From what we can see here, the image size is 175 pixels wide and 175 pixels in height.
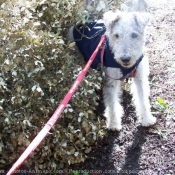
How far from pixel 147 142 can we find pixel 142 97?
586 millimetres

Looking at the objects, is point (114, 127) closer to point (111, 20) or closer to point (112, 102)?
point (112, 102)

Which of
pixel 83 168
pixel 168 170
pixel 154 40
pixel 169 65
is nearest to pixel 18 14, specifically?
pixel 83 168

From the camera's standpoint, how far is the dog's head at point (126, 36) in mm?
3488

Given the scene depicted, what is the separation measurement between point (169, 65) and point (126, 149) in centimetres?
178

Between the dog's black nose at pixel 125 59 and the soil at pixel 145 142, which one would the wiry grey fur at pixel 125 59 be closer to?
the dog's black nose at pixel 125 59

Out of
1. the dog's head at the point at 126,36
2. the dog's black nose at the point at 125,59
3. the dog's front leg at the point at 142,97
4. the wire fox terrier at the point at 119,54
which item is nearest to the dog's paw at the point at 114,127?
the wire fox terrier at the point at 119,54

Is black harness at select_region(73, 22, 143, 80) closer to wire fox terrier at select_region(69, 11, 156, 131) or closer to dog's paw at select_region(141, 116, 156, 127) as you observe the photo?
wire fox terrier at select_region(69, 11, 156, 131)

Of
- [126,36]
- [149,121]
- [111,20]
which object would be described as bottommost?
[149,121]

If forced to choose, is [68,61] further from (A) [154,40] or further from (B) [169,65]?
(A) [154,40]

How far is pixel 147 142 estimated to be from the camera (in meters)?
3.77

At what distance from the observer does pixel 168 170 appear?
11.1ft

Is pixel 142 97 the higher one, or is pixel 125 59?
pixel 125 59

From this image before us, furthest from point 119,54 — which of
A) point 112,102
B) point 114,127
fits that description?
point 114,127

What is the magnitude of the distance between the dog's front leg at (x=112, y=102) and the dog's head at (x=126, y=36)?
39 cm
